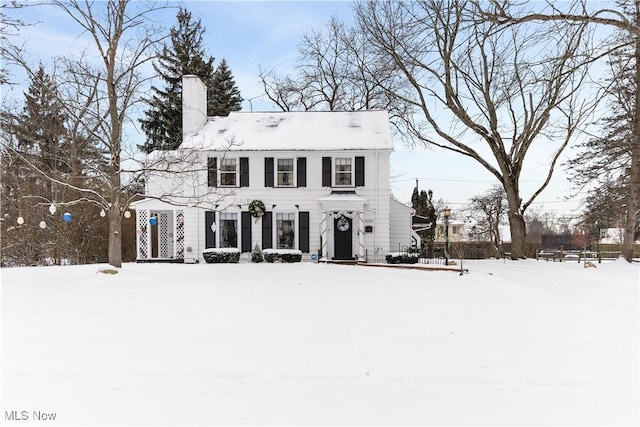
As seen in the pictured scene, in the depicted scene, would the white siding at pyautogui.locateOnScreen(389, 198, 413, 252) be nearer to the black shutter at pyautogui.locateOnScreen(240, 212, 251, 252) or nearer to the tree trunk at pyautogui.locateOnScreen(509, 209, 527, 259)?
the tree trunk at pyautogui.locateOnScreen(509, 209, 527, 259)

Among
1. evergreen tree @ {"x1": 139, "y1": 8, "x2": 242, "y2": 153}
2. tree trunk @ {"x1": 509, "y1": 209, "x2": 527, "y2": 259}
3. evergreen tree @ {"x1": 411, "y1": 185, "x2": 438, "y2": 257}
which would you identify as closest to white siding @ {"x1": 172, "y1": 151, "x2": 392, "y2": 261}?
tree trunk @ {"x1": 509, "y1": 209, "x2": 527, "y2": 259}

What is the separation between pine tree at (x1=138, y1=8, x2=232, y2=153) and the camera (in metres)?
31.6

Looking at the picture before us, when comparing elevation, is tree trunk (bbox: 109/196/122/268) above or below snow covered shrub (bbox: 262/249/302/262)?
above

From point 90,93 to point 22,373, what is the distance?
11510 mm

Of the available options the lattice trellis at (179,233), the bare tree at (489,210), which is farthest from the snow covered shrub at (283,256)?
the bare tree at (489,210)

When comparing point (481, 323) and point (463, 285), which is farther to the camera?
point (463, 285)

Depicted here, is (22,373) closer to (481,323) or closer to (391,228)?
(481,323)

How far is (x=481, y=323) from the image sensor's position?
6.99 meters

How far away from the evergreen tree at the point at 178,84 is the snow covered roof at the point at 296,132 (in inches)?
455

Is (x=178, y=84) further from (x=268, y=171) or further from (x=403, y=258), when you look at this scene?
(x=403, y=258)

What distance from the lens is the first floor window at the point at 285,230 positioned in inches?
731

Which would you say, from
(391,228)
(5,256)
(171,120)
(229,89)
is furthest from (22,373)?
(229,89)

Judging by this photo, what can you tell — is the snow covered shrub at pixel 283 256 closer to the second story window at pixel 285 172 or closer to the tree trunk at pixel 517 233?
the second story window at pixel 285 172

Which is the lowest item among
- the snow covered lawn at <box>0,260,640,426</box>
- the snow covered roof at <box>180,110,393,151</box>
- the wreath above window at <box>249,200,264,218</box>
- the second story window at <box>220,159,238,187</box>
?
the snow covered lawn at <box>0,260,640,426</box>
